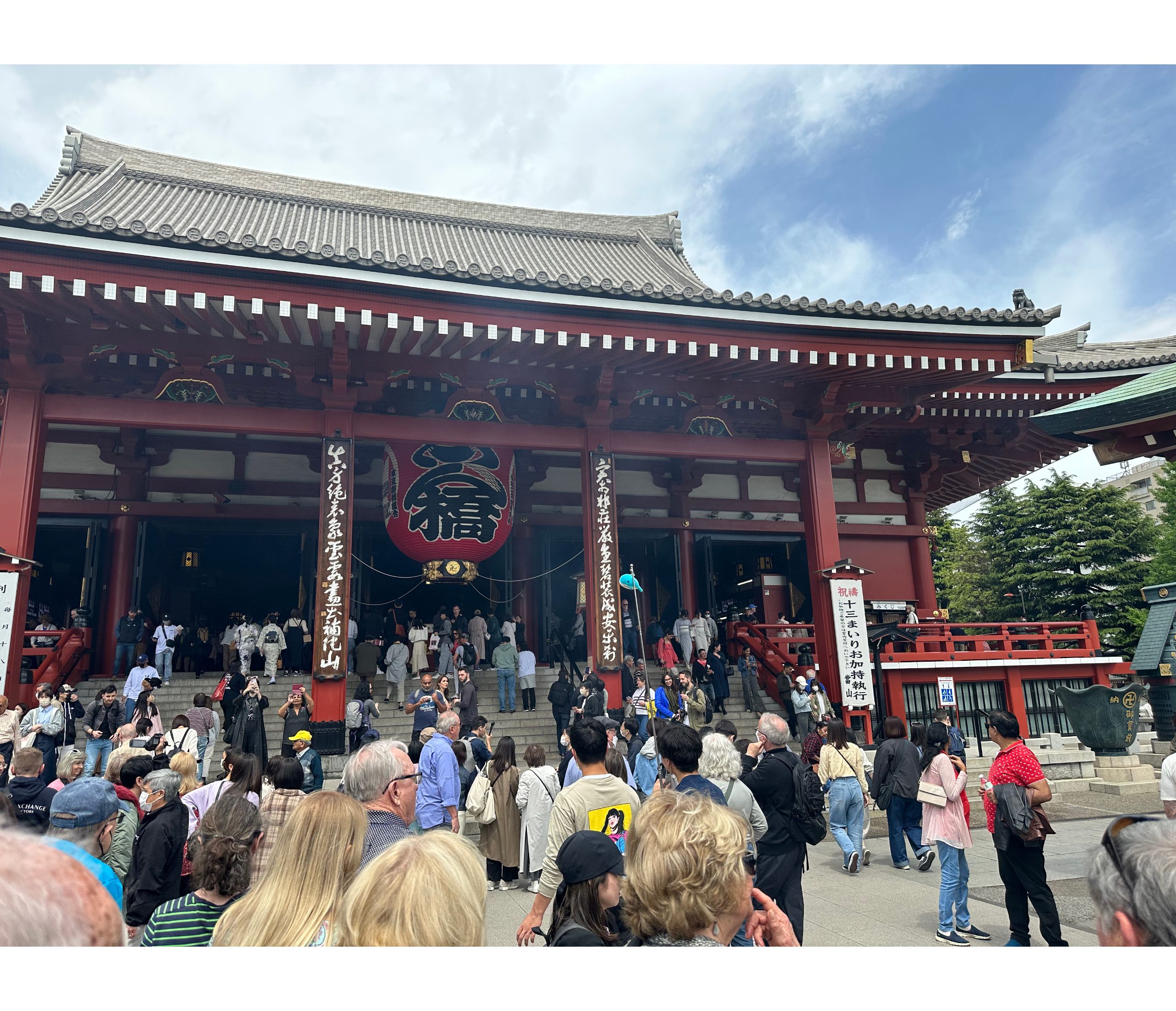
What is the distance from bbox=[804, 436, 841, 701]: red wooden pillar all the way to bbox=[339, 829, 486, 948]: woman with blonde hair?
37.4 feet

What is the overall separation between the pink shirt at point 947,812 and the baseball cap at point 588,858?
387 cm

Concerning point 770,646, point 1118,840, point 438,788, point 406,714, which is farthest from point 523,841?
point 770,646

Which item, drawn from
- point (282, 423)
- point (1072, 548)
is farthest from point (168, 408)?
point (1072, 548)

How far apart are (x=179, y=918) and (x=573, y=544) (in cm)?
1398

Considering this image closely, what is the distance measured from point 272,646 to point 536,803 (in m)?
8.76

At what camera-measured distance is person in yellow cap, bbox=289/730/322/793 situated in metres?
6.60

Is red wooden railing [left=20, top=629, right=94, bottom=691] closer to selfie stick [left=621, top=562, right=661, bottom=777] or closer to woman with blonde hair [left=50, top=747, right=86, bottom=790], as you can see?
woman with blonde hair [left=50, top=747, right=86, bottom=790]

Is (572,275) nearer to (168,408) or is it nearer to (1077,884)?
(168,408)

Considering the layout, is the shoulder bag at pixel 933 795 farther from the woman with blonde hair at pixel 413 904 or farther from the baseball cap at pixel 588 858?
the woman with blonde hair at pixel 413 904

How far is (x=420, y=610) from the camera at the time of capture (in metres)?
17.7

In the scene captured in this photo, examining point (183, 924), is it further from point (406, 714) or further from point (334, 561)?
point (406, 714)

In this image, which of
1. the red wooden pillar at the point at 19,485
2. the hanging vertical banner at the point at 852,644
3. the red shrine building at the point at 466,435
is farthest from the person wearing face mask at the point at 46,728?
the hanging vertical banner at the point at 852,644

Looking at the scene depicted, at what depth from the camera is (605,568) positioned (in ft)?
38.9

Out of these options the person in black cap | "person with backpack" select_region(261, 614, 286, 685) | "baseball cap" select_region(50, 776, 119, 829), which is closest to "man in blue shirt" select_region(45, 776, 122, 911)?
"baseball cap" select_region(50, 776, 119, 829)
